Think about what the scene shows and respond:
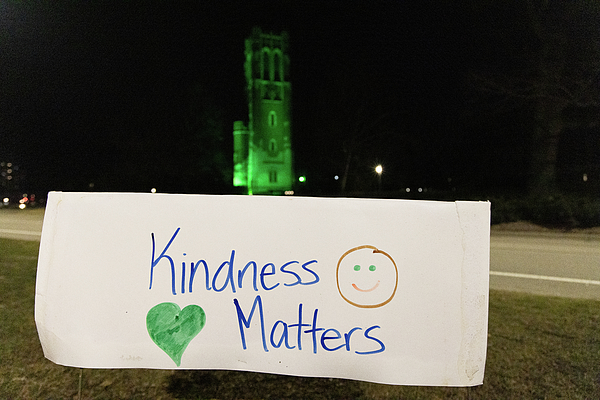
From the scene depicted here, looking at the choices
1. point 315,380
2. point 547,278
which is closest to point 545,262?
point 547,278

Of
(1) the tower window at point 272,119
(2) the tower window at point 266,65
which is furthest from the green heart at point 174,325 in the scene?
(2) the tower window at point 266,65

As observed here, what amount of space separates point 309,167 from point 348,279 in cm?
3314

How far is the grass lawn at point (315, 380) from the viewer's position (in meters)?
2.30

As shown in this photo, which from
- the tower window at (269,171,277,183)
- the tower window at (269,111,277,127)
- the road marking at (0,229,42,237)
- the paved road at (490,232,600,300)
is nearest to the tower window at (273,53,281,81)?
the tower window at (269,111,277,127)

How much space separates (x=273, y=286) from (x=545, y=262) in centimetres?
Result: 659

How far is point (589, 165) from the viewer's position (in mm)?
26219

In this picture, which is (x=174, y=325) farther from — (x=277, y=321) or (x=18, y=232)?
(x=18, y=232)

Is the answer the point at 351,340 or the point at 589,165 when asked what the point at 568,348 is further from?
the point at 589,165

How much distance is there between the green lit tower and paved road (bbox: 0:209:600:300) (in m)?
31.7

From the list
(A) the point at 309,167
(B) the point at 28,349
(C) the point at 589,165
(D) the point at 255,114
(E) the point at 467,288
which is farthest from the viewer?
(D) the point at 255,114

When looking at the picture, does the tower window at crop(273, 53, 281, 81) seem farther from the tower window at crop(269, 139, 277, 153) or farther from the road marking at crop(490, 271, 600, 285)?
the road marking at crop(490, 271, 600, 285)

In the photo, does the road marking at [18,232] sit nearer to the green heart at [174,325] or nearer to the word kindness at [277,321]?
the green heart at [174,325]

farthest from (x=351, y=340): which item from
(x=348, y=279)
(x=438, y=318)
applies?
(x=438, y=318)

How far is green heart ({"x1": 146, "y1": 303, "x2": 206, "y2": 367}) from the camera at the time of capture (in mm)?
1833
